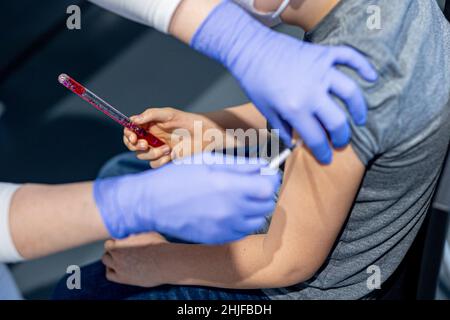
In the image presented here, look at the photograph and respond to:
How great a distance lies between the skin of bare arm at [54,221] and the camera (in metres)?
0.85

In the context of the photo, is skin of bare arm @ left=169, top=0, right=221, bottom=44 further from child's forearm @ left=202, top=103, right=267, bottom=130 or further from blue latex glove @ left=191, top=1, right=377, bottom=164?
child's forearm @ left=202, top=103, right=267, bottom=130

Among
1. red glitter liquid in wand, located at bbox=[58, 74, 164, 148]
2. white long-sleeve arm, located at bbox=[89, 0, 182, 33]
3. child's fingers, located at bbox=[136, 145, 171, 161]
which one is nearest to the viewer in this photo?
white long-sleeve arm, located at bbox=[89, 0, 182, 33]

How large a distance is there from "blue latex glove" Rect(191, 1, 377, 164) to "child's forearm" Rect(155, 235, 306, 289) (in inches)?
8.3

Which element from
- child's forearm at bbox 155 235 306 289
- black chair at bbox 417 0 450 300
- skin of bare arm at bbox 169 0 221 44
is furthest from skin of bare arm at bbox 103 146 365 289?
skin of bare arm at bbox 169 0 221 44

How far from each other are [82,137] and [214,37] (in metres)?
1.09

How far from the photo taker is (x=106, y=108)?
1.09 m

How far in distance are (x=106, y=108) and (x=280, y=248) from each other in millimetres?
441

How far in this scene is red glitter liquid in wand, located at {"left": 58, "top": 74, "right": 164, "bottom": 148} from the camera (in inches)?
41.0

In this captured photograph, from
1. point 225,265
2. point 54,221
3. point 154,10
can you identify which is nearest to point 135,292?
point 225,265

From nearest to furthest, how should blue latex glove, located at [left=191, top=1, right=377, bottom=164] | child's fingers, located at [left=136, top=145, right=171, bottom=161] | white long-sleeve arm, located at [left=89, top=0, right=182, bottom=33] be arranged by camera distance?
blue latex glove, located at [left=191, top=1, right=377, bottom=164]
white long-sleeve arm, located at [left=89, top=0, right=182, bottom=33]
child's fingers, located at [left=136, top=145, right=171, bottom=161]

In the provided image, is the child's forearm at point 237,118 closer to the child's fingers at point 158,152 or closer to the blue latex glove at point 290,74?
the child's fingers at point 158,152

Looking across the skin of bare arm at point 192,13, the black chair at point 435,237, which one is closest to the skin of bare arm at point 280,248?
the black chair at point 435,237

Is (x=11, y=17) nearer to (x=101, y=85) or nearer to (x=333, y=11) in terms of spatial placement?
(x=101, y=85)
